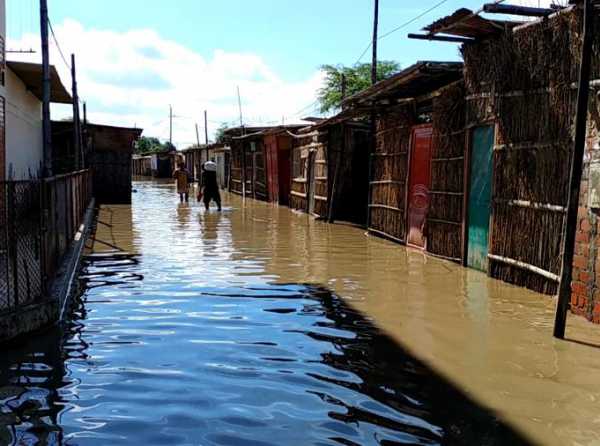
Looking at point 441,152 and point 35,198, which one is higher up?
point 441,152

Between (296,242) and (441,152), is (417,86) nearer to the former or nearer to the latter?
(441,152)

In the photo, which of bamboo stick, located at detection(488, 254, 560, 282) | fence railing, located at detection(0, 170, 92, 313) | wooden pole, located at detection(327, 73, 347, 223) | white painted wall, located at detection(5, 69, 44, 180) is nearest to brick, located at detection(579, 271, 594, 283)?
bamboo stick, located at detection(488, 254, 560, 282)

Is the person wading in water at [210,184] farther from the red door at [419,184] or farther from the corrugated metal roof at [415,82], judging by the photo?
the red door at [419,184]

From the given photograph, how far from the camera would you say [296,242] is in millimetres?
13914

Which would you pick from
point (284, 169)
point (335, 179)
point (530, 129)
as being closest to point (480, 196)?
point (530, 129)

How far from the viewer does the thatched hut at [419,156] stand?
35.2 feet

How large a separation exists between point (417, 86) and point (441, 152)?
5.12ft

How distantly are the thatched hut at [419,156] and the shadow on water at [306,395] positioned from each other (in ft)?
15.3

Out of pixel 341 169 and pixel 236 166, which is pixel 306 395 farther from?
pixel 236 166

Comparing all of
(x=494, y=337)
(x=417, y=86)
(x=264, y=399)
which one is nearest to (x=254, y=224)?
(x=417, y=86)

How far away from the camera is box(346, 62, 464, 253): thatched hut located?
10719mm

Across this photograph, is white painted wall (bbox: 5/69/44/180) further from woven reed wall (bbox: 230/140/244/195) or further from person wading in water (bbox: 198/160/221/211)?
woven reed wall (bbox: 230/140/244/195)

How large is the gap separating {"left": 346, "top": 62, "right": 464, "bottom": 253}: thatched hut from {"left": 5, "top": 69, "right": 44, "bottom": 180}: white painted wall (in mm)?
7166

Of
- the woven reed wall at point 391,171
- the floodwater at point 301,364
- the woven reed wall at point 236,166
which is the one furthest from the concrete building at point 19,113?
the woven reed wall at point 236,166
